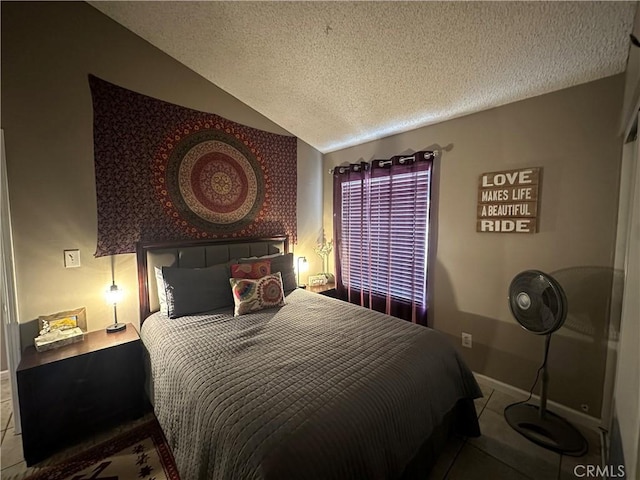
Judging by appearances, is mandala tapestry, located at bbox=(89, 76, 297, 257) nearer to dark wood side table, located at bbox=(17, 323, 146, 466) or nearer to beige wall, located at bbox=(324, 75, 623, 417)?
dark wood side table, located at bbox=(17, 323, 146, 466)

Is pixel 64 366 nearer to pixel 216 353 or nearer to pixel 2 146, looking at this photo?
pixel 216 353

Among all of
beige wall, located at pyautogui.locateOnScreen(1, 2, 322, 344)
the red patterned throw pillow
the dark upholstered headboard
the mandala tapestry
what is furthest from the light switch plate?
the red patterned throw pillow

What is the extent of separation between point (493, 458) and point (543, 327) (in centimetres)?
85

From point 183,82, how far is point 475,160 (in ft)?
8.77

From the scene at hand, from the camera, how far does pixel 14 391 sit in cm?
178

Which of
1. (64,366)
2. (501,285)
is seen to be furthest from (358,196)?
(64,366)

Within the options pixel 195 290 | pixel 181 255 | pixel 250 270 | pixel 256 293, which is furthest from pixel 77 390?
pixel 250 270

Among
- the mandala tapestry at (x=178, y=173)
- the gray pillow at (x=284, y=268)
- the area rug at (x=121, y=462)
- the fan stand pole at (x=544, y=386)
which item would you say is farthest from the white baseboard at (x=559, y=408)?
the mandala tapestry at (x=178, y=173)

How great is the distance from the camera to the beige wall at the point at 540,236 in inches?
68.3

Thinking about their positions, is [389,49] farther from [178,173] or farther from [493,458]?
[493,458]

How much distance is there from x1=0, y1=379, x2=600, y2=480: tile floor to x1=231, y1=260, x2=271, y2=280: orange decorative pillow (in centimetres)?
132

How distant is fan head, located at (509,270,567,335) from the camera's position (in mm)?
1628

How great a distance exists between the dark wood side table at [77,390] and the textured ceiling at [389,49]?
2.34m

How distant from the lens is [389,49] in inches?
70.1
